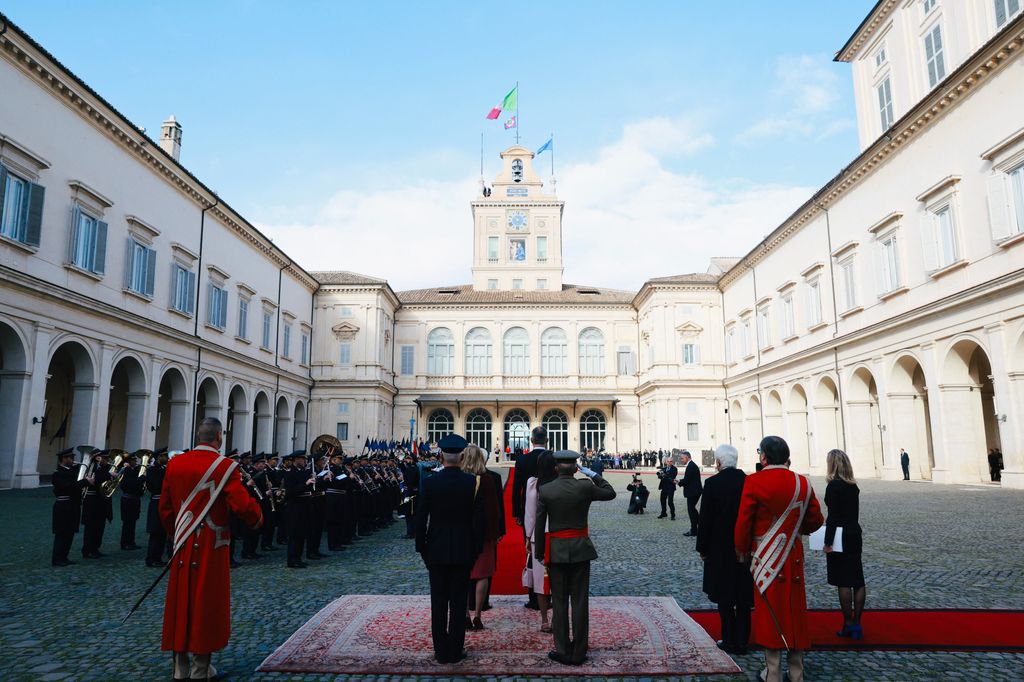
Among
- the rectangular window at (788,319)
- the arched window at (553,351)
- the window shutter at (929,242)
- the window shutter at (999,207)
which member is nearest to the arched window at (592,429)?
the arched window at (553,351)

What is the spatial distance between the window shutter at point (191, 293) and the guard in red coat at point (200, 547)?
23.7 m

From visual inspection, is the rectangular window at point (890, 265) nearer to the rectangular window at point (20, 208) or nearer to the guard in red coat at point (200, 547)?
the guard in red coat at point (200, 547)

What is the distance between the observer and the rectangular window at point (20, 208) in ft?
54.7

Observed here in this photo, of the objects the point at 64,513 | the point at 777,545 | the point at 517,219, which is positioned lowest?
the point at 64,513

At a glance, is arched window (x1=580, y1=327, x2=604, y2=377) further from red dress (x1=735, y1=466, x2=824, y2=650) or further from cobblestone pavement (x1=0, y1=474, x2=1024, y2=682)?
red dress (x1=735, y1=466, x2=824, y2=650)

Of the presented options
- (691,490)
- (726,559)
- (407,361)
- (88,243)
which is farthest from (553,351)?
(726,559)

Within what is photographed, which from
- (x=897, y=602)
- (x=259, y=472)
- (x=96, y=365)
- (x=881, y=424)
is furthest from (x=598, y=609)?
(x=881, y=424)

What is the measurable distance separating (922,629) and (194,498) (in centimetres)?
632

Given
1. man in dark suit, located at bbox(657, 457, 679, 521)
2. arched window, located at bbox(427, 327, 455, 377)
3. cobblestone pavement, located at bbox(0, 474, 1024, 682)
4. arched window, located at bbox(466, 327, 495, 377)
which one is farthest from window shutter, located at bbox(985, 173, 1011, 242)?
arched window, located at bbox(427, 327, 455, 377)

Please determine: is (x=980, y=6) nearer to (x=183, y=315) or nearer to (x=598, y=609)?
(x=598, y=609)

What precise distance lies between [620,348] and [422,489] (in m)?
41.6

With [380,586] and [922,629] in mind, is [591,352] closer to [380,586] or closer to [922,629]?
[380,586]

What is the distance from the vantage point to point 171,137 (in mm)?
38219

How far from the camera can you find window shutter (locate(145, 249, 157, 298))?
2320 centimetres
